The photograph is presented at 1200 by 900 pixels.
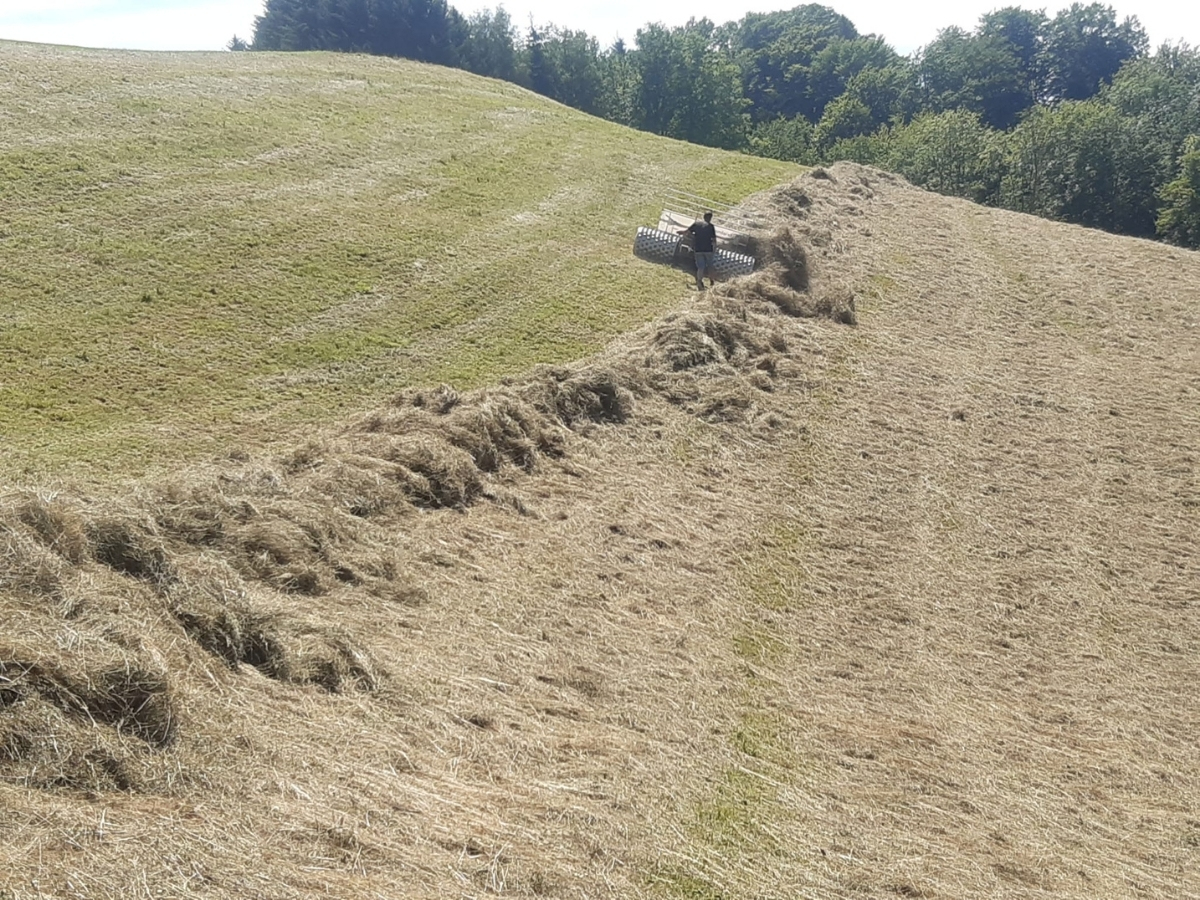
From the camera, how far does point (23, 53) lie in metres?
29.7

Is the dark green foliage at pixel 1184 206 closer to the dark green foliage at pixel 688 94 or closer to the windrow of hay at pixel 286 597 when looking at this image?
the dark green foliage at pixel 688 94

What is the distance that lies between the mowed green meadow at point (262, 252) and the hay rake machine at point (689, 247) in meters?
0.64

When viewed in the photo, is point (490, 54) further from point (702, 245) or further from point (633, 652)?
point (633, 652)

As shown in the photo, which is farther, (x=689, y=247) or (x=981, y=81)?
(x=981, y=81)

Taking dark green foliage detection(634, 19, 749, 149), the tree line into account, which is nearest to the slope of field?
the tree line

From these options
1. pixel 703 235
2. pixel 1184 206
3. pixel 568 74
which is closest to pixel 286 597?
pixel 703 235

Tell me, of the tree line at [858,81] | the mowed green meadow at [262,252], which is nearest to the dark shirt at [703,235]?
the mowed green meadow at [262,252]

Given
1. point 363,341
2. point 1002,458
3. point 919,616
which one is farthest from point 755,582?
point 363,341

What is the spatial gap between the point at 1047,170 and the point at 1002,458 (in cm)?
5329

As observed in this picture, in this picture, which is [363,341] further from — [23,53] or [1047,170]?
[1047,170]

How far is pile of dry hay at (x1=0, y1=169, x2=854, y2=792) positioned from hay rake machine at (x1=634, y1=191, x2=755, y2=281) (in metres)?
7.64

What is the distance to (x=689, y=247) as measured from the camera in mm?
23281

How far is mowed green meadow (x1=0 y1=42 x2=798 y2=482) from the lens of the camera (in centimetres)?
1330

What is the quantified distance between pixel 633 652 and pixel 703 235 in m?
14.8
